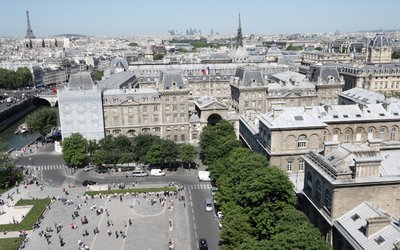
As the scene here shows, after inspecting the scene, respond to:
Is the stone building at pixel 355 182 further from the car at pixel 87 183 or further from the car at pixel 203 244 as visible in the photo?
the car at pixel 87 183

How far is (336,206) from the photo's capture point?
4359 centimetres

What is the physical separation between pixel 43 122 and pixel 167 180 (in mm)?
49577

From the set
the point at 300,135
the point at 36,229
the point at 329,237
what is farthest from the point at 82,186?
the point at 329,237

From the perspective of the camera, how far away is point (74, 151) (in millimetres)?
87125

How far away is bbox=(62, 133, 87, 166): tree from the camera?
284 feet

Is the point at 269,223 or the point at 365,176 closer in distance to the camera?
the point at 365,176

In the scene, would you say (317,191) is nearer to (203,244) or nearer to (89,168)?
(203,244)

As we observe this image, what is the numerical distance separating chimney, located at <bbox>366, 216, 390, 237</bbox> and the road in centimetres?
2244

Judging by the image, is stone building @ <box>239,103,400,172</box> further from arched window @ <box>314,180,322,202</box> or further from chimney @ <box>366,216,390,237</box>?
chimney @ <box>366,216,390,237</box>

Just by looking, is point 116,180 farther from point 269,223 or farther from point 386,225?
point 386,225

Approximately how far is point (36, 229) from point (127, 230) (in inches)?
544

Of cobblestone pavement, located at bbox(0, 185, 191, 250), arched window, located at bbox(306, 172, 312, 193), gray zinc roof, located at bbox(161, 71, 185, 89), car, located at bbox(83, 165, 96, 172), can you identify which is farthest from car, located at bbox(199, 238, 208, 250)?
gray zinc roof, located at bbox(161, 71, 185, 89)

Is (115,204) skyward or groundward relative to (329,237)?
groundward

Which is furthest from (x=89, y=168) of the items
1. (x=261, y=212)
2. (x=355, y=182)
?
(x=355, y=182)
